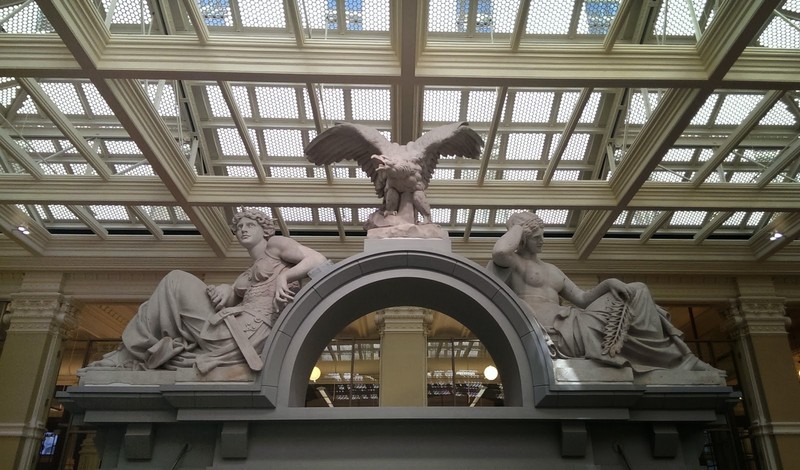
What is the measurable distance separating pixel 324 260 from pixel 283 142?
8.00 metres

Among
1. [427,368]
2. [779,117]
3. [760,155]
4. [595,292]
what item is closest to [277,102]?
[595,292]

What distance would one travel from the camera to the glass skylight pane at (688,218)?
15633 mm

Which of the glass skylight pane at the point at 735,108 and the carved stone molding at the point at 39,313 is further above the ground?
the glass skylight pane at the point at 735,108

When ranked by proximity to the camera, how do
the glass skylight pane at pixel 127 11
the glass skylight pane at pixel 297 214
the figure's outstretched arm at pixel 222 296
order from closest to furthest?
the figure's outstretched arm at pixel 222 296 < the glass skylight pane at pixel 127 11 < the glass skylight pane at pixel 297 214

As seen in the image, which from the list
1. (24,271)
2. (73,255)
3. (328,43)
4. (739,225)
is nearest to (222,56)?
(328,43)

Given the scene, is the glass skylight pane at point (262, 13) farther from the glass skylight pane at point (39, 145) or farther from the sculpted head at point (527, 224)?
the sculpted head at point (527, 224)

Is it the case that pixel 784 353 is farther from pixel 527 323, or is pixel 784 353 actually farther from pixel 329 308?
pixel 329 308

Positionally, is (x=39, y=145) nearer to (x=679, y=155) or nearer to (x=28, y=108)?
(x=28, y=108)

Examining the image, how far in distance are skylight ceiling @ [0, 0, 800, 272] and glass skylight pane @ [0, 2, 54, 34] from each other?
0.11 ft

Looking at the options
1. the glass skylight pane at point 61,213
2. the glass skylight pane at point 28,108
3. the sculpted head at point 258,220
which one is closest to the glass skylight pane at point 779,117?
the sculpted head at point 258,220

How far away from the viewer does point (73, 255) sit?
635 inches

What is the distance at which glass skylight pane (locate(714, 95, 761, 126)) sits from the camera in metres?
11.6

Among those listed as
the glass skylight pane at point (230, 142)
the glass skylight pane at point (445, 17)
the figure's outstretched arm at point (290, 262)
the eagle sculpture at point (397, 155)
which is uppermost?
the glass skylight pane at point (445, 17)

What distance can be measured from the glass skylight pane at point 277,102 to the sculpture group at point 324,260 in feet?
21.0
